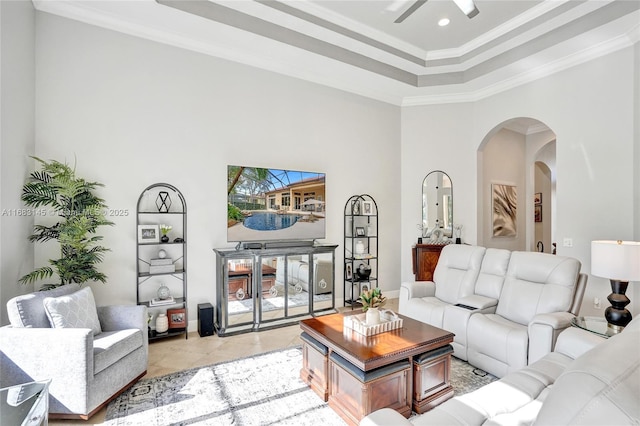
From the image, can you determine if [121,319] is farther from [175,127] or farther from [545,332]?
[545,332]

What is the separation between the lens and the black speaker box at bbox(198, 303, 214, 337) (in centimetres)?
369

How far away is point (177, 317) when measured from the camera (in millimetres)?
3617

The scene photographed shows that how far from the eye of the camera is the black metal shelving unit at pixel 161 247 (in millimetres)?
3493

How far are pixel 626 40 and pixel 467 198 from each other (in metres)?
2.64

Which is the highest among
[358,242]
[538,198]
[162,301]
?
[538,198]

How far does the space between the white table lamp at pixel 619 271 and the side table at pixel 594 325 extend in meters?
0.05

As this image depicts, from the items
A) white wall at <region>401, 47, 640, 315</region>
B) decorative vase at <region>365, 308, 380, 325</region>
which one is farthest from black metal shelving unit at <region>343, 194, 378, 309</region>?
decorative vase at <region>365, 308, 380, 325</region>

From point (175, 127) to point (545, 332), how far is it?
164 inches

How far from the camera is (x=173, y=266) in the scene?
3584 millimetres

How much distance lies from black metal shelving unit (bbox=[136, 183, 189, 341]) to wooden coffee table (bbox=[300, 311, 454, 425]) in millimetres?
1865

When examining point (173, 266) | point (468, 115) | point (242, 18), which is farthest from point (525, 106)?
point (173, 266)

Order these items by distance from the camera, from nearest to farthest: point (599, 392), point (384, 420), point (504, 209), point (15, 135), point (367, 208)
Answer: point (599, 392), point (384, 420), point (15, 135), point (367, 208), point (504, 209)

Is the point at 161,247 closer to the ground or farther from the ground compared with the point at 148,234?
closer to the ground

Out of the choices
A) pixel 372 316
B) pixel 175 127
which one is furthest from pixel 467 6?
pixel 175 127
